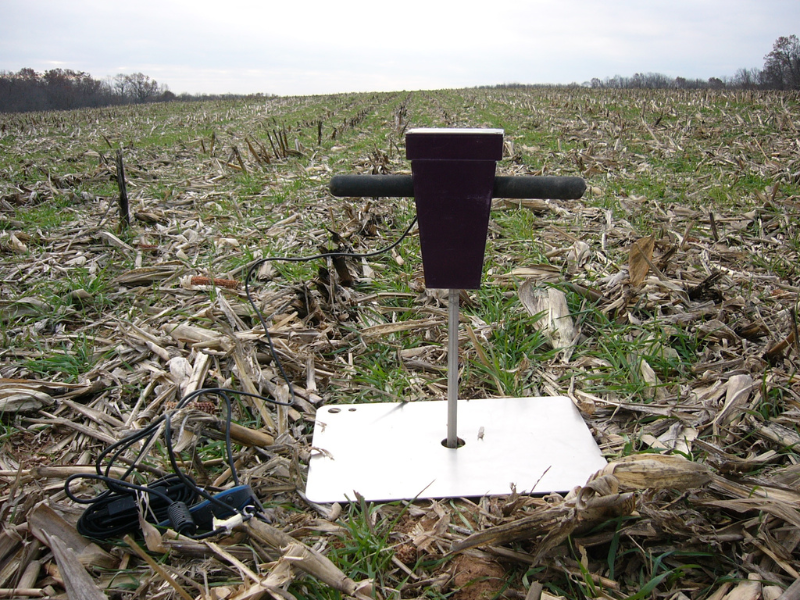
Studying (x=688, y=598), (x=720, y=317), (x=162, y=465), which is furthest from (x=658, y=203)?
(x=162, y=465)

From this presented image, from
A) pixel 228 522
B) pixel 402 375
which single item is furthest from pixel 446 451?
pixel 228 522

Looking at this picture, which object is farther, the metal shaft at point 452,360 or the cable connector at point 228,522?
the metal shaft at point 452,360

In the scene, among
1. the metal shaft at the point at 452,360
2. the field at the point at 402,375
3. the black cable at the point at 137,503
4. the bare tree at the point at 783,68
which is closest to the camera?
the field at the point at 402,375

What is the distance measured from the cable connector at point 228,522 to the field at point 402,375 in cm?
4

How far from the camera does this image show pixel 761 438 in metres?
2.00

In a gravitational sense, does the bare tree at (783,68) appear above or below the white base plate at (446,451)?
above

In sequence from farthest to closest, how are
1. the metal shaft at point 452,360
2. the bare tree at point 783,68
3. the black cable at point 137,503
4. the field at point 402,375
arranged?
the bare tree at point 783,68 < the metal shaft at point 452,360 < the black cable at point 137,503 < the field at point 402,375

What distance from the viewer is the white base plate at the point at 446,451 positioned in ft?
6.26

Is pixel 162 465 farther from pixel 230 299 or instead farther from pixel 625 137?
pixel 625 137

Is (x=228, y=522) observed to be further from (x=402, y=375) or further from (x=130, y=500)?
(x=402, y=375)

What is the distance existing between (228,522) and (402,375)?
116 cm

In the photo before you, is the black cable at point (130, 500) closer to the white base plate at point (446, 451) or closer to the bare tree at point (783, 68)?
the white base plate at point (446, 451)

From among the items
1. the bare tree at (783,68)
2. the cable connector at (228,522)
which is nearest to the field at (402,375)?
the cable connector at (228,522)

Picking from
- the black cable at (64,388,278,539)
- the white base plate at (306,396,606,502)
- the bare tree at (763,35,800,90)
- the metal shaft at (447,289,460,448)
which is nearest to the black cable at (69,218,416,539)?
the black cable at (64,388,278,539)
